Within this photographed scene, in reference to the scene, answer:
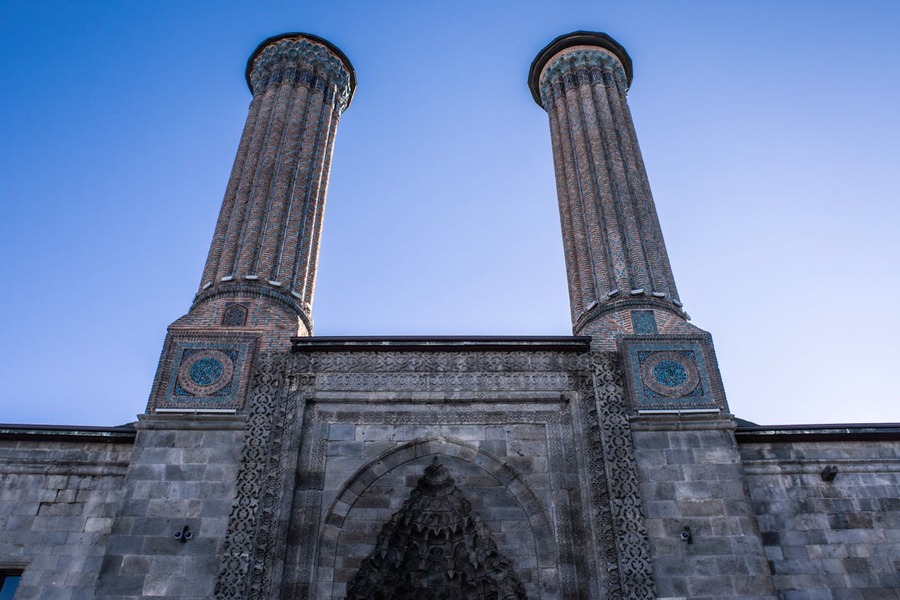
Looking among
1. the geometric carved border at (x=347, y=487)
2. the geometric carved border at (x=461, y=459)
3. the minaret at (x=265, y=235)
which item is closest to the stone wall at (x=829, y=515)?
the geometric carved border at (x=347, y=487)

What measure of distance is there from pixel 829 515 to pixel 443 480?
426 centimetres

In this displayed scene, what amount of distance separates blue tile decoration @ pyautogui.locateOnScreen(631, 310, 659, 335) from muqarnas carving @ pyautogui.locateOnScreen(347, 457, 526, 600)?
328 centimetres

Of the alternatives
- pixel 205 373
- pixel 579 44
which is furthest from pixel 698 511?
pixel 579 44

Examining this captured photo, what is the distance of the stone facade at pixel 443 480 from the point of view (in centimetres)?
800

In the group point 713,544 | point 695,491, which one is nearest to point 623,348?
point 695,491

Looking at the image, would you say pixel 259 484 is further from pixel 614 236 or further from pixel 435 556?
pixel 614 236

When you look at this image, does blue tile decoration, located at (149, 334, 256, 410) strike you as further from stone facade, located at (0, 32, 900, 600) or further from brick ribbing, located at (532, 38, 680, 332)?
brick ribbing, located at (532, 38, 680, 332)

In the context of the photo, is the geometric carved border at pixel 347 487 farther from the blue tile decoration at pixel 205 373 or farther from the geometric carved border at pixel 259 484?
the blue tile decoration at pixel 205 373

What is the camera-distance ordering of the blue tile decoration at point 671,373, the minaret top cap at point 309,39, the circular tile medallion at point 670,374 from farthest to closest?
the minaret top cap at point 309,39, the circular tile medallion at point 670,374, the blue tile decoration at point 671,373

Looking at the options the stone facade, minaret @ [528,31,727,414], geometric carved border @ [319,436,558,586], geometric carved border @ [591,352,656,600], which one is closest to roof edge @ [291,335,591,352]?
the stone facade

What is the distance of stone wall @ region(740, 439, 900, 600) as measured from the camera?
8125 millimetres

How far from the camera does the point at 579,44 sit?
15.5 metres

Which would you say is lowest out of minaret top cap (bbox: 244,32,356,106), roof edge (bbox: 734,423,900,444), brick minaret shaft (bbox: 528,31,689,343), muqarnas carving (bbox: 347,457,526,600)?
muqarnas carving (bbox: 347,457,526,600)

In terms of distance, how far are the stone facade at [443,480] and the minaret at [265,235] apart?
5 cm
